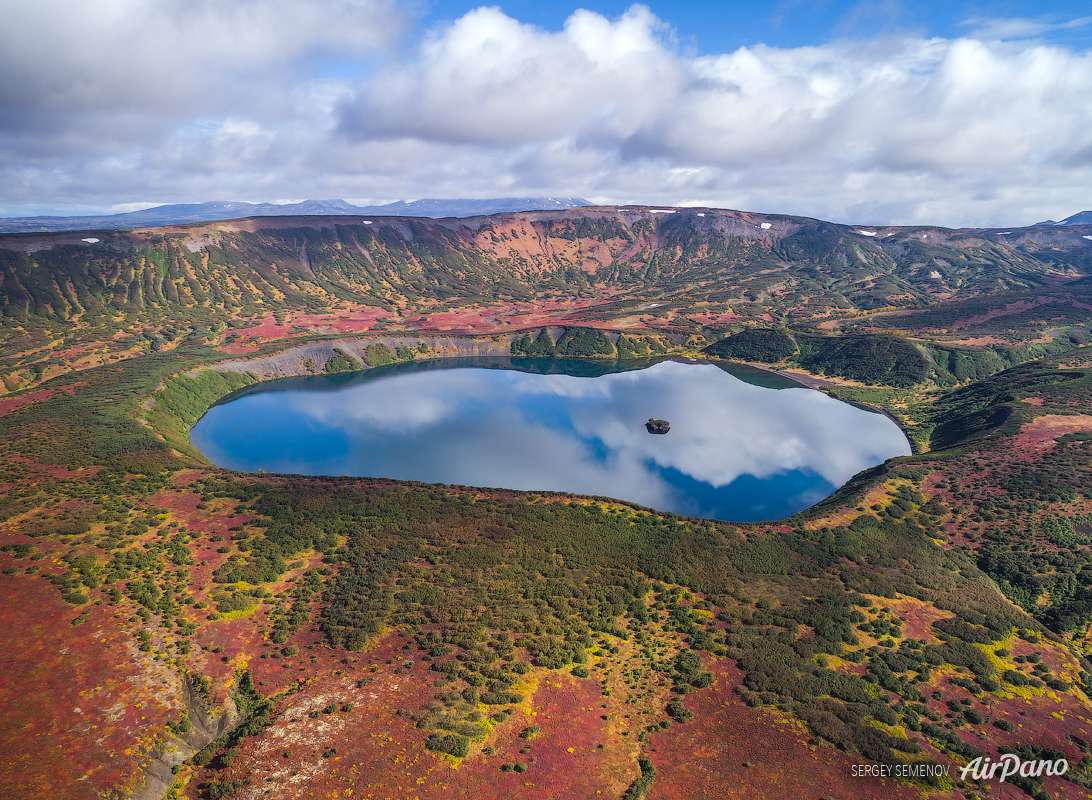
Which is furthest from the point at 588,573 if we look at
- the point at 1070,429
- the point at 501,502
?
the point at 1070,429

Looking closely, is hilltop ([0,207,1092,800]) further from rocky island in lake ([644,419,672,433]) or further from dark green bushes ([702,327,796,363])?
dark green bushes ([702,327,796,363])

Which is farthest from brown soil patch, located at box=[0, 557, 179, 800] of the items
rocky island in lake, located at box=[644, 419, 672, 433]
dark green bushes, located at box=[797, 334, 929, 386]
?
dark green bushes, located at box=[797, 334, 929, 386]

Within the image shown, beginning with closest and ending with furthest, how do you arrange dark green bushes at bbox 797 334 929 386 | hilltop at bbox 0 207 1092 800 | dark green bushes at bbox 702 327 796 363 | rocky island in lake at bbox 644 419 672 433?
hilltop at bbox 0 207 1092 800
rocky island in lake at bbox 644 419 672 433
dark green bushes at bbox 797 334 929 386
dark green bushes at bbox 702 327 796 363

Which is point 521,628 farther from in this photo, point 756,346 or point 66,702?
point 756,346

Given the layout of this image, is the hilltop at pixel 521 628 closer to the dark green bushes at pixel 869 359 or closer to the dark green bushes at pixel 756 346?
the dark green bushes at pixel 869 359

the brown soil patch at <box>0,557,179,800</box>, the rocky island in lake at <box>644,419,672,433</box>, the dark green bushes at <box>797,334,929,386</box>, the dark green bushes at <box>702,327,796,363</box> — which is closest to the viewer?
the brown soil patch at <box>0,557,179,800</box>

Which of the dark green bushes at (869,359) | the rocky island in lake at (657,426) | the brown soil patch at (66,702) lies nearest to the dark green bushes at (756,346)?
the dark green bushes at (869,359)

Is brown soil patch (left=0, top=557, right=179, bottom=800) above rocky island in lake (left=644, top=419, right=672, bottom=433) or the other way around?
above

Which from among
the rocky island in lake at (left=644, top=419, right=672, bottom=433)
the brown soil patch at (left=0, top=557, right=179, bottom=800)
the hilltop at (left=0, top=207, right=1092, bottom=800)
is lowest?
the rocky island in lake at (left=644, top=419, right=672, bottom=433)
